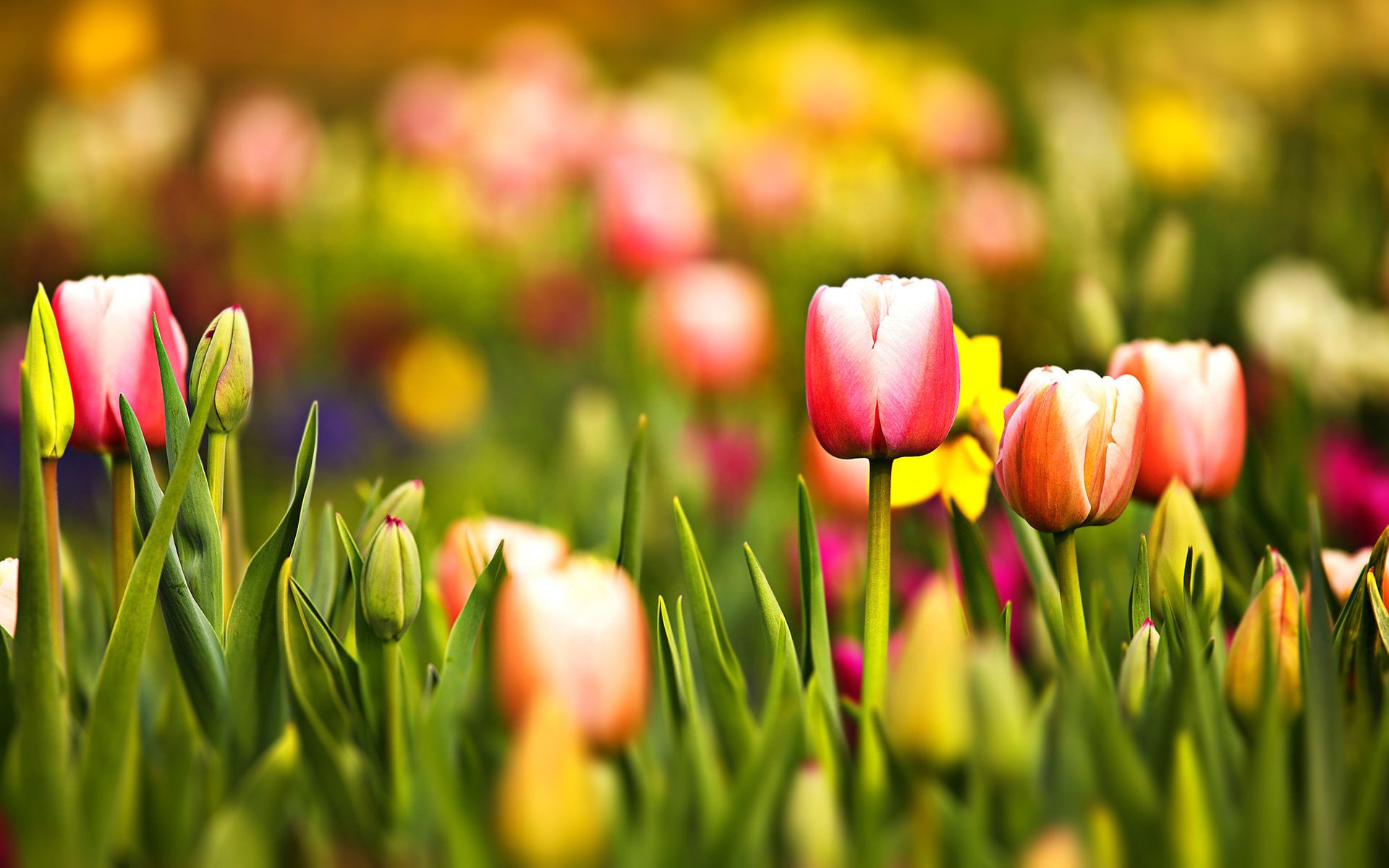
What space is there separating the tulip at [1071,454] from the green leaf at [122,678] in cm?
33

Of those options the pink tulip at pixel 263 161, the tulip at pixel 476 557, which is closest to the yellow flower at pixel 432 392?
the pink tulip at pixel 263 161

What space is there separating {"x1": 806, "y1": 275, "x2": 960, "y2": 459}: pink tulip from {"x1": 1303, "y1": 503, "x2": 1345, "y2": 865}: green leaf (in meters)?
0.16

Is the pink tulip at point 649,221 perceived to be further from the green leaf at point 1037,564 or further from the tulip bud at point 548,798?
the tulip bud at point 548,798

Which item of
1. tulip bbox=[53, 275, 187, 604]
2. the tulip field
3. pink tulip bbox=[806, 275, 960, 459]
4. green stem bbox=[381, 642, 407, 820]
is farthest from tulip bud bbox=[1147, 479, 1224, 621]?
tulip bbox=[53, 275, 187, 604]

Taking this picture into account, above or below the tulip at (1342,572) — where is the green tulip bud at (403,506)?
above

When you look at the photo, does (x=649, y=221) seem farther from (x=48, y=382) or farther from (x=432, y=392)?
(x=48, y=382)

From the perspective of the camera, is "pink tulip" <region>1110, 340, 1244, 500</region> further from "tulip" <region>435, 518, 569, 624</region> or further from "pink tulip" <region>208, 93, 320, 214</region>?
"pink tulip" <region>208, 93, 320, 214</region>

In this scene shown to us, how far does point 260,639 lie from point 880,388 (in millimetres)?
287

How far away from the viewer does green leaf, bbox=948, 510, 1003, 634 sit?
561 mm

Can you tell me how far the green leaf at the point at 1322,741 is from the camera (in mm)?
385

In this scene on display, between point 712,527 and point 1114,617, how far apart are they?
51 centimetres

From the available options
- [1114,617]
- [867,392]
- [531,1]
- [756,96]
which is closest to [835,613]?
[1114,617]

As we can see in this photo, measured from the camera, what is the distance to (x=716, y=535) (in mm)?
1077

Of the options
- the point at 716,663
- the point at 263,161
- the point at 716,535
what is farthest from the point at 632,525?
the point at 263,161
